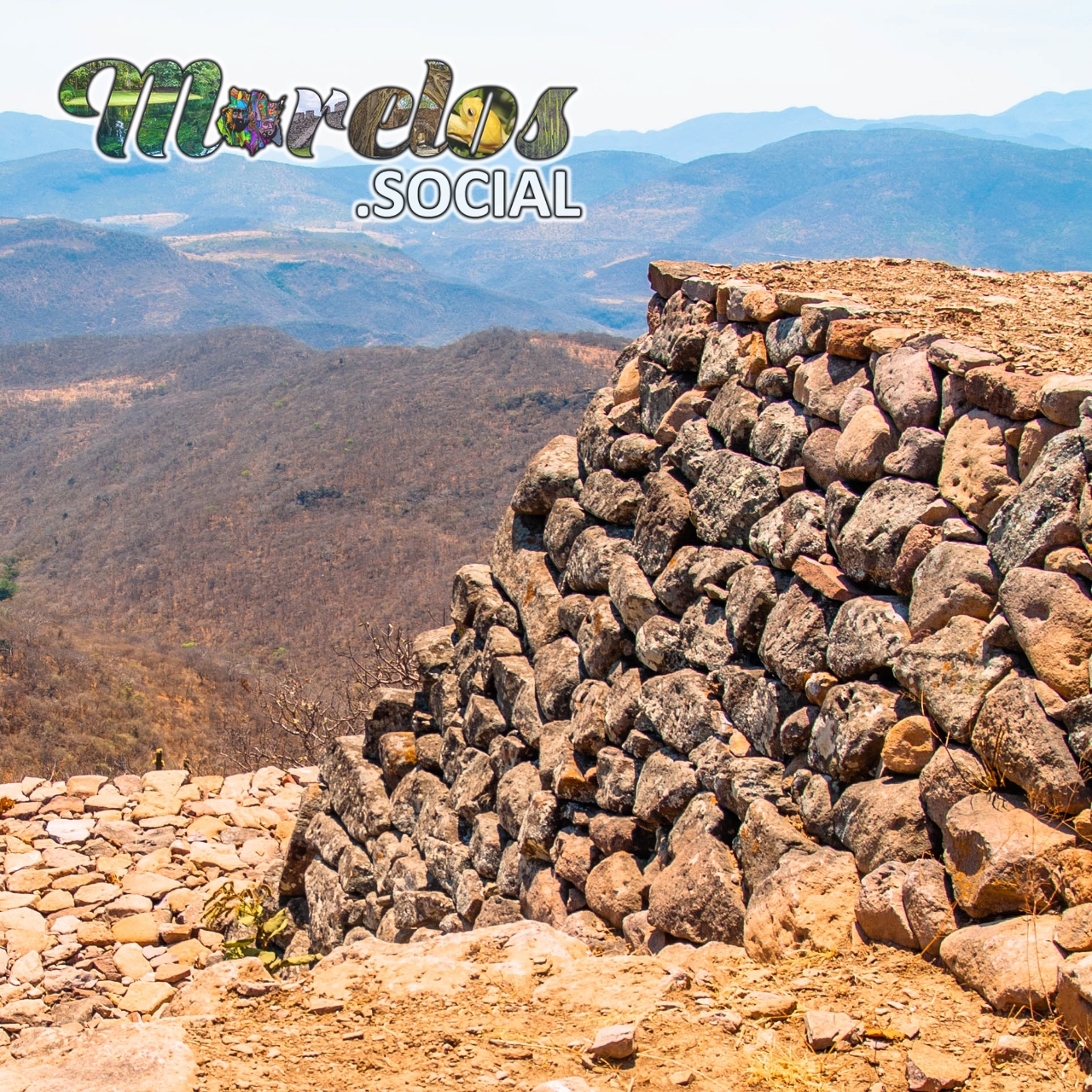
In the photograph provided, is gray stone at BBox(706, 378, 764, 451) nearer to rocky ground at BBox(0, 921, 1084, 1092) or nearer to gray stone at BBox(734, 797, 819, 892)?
gray stone at BBox(734, 797, 819, 892)

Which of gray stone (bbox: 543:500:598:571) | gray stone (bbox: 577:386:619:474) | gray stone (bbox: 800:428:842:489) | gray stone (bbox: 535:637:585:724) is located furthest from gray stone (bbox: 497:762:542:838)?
gray stone (bbox: 800:428:842:489)

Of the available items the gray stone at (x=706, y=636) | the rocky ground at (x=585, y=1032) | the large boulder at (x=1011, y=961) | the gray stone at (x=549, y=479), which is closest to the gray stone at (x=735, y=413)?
the gray stone at (x=706, y=636)

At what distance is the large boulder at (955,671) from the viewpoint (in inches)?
152

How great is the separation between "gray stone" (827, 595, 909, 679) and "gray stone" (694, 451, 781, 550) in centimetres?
92

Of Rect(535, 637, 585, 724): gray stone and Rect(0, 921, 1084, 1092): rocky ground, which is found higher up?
Rect(535, 637, 585, 724): gray stone

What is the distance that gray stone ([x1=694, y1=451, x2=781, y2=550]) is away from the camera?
17.9ft

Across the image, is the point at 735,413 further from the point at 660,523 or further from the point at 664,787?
the point at 664,787

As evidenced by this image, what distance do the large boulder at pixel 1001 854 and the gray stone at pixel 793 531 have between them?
5.10 feet

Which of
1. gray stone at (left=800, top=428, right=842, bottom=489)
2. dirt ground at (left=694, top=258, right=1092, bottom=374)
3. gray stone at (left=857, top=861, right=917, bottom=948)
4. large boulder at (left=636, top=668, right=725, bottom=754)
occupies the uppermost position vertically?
dirt ground at (left=694, top=258, right=1092, bottom=374)

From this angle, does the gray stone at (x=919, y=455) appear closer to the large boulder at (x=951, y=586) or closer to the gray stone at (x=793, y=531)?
the large boulder at (x=951, y=586)

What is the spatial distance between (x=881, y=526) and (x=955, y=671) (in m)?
0.79

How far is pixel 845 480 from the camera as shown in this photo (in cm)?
496

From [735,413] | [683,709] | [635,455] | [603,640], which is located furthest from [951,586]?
[635,455]

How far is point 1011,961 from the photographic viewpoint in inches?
134
